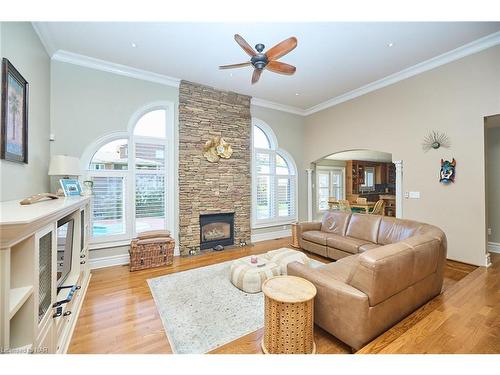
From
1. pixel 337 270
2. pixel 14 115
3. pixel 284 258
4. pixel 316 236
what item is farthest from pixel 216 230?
pixel 14 115

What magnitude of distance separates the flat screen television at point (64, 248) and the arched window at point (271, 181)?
3745 mm

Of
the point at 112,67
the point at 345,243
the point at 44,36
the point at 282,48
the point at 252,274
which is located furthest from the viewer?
the point at 112,67

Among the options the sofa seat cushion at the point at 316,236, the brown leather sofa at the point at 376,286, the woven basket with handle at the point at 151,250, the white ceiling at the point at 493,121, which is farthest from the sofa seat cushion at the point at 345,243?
the woven basket with handle at the point at 151,250

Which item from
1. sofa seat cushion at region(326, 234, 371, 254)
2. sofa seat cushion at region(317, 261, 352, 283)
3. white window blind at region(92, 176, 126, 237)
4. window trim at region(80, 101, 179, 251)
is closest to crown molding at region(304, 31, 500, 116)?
sofa seat cushion at region(326, 234, 371, 254)

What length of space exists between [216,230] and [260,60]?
357 centimetres

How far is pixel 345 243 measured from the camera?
368 cm

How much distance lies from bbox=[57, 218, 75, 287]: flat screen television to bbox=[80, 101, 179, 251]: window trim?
1408 millimetres

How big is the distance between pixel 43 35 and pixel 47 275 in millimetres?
3366

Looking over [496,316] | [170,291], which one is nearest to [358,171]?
[496,316]

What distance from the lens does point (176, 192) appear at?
14.6ft

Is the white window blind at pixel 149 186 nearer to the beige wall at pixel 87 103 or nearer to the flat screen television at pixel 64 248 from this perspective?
the beige wall at pixel 87 103

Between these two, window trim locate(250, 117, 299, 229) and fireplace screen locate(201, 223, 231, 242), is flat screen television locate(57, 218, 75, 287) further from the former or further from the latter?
window trim locate(250, 117, 299, 229)

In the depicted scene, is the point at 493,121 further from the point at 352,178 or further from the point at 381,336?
the point at 352,178

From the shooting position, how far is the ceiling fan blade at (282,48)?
2.30 m
